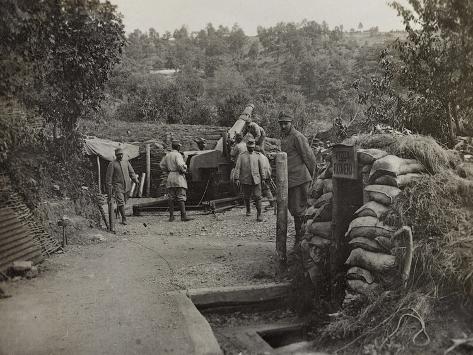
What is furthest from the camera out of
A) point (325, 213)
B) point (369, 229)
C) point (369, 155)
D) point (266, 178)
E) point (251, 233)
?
point (266, 178)

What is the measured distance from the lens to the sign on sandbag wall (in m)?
5.38

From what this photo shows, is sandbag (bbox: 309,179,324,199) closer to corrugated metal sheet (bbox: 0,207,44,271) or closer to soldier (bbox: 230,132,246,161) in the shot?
corrugated metal sheet (bbox: 0,207,44,271)

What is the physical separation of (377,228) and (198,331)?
6.80ft

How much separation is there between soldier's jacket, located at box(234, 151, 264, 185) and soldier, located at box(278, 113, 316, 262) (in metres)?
3.11

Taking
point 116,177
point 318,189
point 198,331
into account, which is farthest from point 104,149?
point 198,331

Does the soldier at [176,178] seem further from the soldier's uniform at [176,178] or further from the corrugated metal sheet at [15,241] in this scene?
the corrugated metal sheet at [15,241]

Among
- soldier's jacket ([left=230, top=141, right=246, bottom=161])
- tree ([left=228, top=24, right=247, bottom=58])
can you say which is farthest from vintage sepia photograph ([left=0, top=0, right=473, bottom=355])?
tree ([left=228, top=24, right=247, bottom=58])

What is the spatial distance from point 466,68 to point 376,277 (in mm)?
3004

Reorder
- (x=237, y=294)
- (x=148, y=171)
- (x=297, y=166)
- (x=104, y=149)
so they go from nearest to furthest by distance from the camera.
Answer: (x=237, y=294)
(x=297, y=166)
(x=104, y=149)
(x=148, y=171)

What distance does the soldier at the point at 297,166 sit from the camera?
7.31 m

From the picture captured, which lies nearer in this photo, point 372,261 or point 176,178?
point 372,261

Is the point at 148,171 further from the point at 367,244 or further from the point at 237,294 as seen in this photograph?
the point at 367,244

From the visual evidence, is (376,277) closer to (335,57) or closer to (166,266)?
(166,266)

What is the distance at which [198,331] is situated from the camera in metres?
4.30
